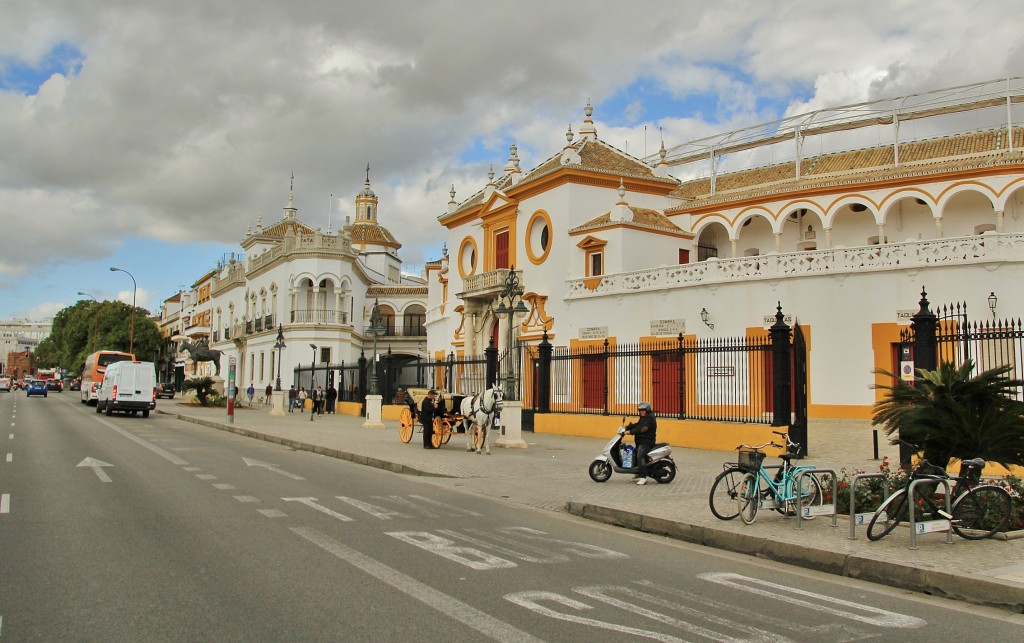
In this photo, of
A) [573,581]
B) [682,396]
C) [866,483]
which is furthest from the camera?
[682,396]

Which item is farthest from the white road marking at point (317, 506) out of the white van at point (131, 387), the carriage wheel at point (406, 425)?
the white van at point (131, 387)

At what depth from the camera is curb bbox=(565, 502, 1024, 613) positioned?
6.44m

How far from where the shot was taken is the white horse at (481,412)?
17766mm

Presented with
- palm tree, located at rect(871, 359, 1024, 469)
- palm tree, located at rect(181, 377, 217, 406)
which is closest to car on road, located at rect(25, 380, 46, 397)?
palm tree, located at rect(181, 377, 217, 406)

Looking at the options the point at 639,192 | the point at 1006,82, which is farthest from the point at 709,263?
the point at 1006,82

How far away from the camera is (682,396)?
64.0 ft

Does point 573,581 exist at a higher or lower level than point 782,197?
lower

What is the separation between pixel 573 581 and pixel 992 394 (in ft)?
18.0

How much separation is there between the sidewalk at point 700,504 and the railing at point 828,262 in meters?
5.93

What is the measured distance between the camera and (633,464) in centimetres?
1323

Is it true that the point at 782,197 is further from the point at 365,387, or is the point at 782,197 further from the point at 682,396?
the point at 365,387

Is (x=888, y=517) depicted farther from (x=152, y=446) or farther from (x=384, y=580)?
(x=152, y=446)

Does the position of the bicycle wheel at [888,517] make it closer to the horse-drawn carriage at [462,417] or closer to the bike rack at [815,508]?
the bike rack at [815,508]

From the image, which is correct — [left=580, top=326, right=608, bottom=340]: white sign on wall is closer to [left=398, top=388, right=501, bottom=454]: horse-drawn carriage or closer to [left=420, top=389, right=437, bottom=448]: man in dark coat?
Result: [left=398, top=388, right=501, bottom=454]: horse-drawn carriage
